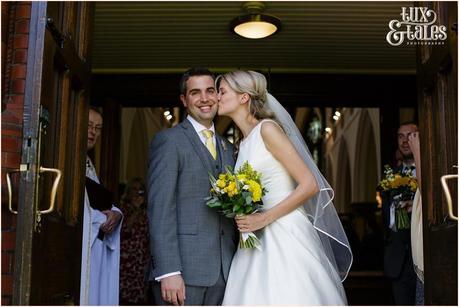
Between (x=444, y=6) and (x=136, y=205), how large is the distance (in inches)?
194

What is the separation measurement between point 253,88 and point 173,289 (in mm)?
1365

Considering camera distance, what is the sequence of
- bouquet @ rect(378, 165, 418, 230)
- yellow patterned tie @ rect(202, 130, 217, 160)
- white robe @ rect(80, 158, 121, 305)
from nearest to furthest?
yellow patterned tie @ rect(202, 130, 217, 160) → white robe @ rect(80, 158, 121, 305) → bouquet @ rect(378, 165, 418, 230)

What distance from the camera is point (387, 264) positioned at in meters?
6.17

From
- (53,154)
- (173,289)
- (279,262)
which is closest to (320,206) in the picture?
(279,262)

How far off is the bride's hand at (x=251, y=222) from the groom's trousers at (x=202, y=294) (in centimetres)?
34

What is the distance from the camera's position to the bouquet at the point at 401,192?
605cm

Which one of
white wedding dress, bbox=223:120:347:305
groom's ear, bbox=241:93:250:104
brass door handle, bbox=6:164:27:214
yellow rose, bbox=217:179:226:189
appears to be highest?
groom's ear, bbox=241:93:250:104

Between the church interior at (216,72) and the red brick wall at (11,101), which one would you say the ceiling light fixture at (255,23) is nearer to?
the church interior at (216,72)

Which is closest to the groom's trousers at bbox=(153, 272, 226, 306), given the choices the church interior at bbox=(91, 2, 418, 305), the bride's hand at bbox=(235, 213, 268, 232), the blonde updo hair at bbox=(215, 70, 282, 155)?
the bride's hand at bbox=(235, 213, 268, 232)

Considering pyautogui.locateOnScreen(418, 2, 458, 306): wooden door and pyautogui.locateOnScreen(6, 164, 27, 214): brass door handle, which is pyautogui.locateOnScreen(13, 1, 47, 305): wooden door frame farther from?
pyautogui.locateOnScreen(418, 2, 458, 306): wooden door

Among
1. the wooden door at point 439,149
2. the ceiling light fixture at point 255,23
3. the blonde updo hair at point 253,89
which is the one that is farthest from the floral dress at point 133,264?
the wooden door at point 439,149

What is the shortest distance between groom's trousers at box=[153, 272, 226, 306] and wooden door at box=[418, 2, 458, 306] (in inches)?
47.3

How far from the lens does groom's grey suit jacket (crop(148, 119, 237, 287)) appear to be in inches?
149

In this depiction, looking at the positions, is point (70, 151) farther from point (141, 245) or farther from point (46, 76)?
point (141, 245)
